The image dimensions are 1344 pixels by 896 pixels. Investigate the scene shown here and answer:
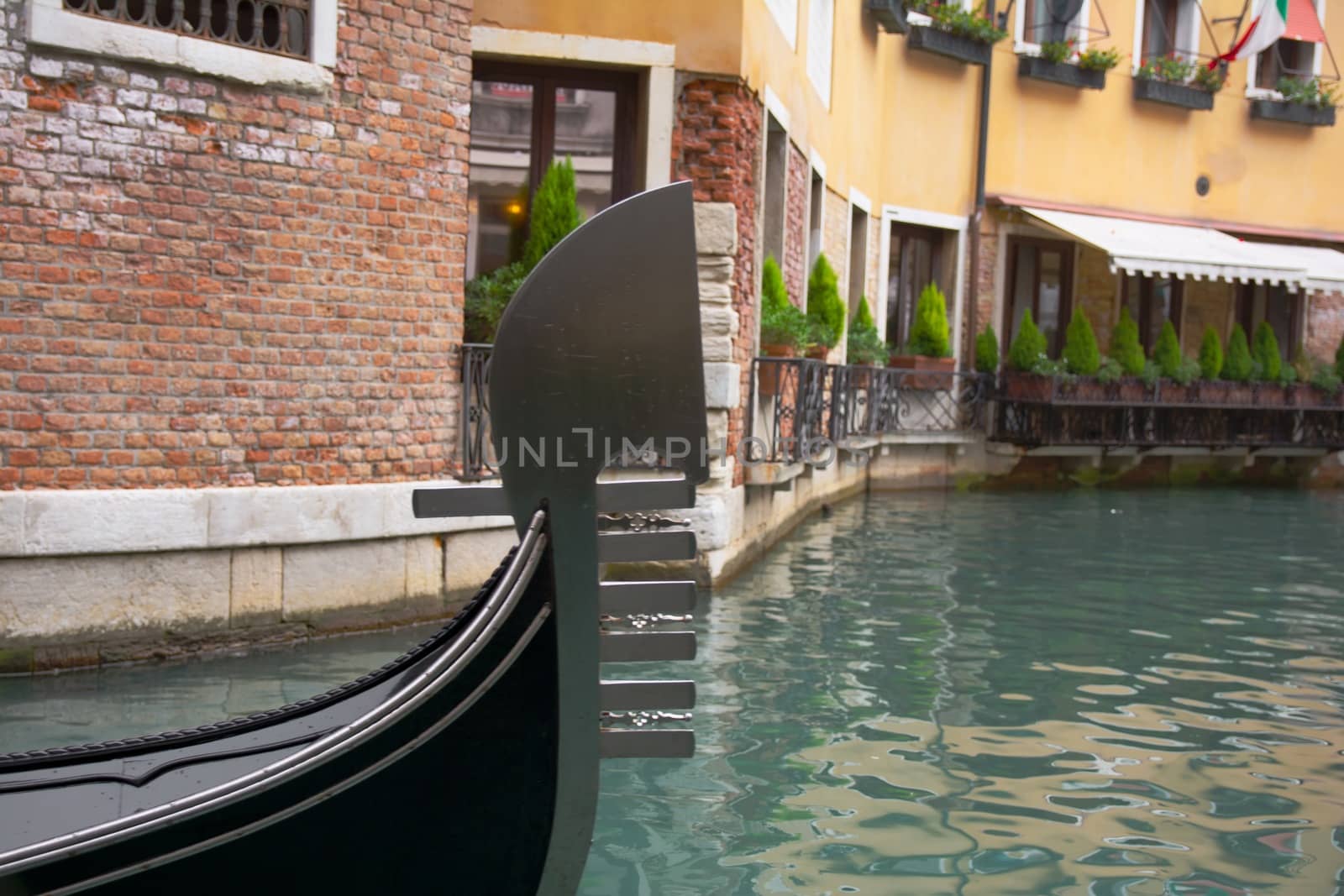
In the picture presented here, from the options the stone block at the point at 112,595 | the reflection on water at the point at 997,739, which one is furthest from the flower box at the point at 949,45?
the stone block at the point at 112,595

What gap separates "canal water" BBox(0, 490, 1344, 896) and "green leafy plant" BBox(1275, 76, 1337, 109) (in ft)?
28.9

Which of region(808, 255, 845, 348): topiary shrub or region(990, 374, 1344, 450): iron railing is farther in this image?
region(990, 374, 1344, 450): iron railing

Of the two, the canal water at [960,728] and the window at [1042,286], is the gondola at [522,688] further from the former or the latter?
the window at [1042,286]

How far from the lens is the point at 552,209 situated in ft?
23.2

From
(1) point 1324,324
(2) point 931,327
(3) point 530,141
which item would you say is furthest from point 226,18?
(1) point 1324,324

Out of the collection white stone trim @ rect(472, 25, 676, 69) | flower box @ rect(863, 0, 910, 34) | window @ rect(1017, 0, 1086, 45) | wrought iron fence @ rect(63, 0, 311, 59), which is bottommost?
wrought iron fence @ rect(63, 0, 311, 59)

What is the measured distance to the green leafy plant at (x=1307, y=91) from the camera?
1556cm

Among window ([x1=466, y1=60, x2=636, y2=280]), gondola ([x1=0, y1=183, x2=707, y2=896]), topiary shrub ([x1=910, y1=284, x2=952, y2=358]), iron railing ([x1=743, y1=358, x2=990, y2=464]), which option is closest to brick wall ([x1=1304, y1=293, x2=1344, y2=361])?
iron railing ([x1=743, y1=358, x2=990, y2=464])

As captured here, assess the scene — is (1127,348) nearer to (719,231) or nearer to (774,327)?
(774,327)

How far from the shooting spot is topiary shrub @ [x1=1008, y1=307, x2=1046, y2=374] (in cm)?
1391

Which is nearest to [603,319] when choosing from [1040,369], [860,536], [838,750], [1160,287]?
[838,750]

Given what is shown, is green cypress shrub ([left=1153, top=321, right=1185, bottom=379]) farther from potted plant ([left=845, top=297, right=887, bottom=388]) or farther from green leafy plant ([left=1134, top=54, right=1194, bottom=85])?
potted plant ([left=845, top=297, right=887, bottom=388])

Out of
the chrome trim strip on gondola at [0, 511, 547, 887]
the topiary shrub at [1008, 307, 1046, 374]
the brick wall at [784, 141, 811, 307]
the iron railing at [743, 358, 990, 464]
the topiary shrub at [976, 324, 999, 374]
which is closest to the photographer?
the chrome trim strip on gondola at [0, 511, 547, 887]

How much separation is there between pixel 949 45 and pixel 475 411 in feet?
28.6
